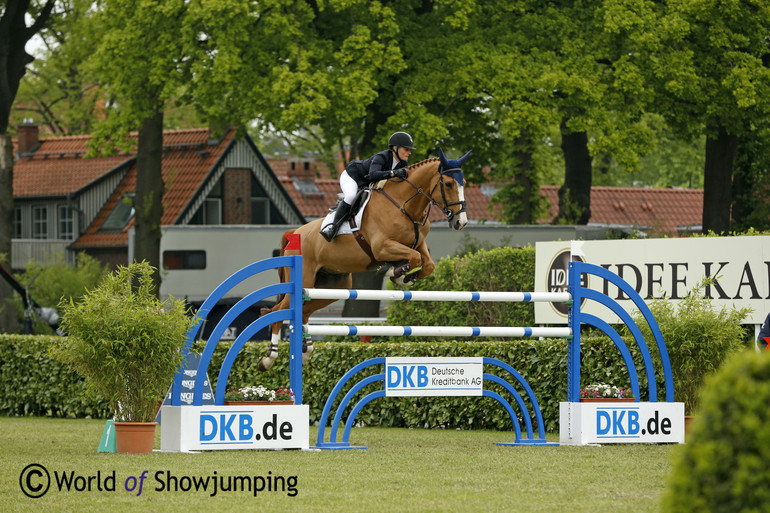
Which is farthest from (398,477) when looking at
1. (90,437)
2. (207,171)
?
(207,171)

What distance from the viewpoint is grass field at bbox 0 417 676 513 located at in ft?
20.0

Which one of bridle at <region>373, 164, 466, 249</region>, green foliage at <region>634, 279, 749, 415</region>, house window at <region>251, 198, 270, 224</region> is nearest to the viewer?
bridle at <region>373, 164, 466, 249</region>

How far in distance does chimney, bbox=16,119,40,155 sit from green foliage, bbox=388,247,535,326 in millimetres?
28403

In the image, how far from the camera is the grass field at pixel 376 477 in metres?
6.10

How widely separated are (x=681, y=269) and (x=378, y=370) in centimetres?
415

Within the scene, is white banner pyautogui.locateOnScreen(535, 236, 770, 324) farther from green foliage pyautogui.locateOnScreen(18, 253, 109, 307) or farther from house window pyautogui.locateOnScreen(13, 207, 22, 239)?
house window pyautogui.locateOnScreen(13, 207, 22, 239)

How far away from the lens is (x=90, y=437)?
11.9 metres

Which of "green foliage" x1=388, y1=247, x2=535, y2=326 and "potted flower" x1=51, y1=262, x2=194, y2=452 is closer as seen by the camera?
"potted flower" x1=51, y1=262, x2=194, y2=452

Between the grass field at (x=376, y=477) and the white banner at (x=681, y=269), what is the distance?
11.7 feet

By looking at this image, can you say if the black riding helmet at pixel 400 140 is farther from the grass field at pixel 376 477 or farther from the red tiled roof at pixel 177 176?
the red tiled roof at pixel 177 176

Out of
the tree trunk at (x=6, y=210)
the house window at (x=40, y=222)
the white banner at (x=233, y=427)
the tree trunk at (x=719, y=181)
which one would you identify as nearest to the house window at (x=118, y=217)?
the house window at (x=40, y=222)

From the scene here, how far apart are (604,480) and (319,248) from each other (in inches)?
165

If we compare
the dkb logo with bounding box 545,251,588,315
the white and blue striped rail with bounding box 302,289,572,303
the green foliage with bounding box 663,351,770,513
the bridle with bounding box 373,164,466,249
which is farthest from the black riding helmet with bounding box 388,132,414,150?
the green foliage with bounding box 663,351,770,513

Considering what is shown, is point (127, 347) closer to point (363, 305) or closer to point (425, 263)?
point (425, 263)
